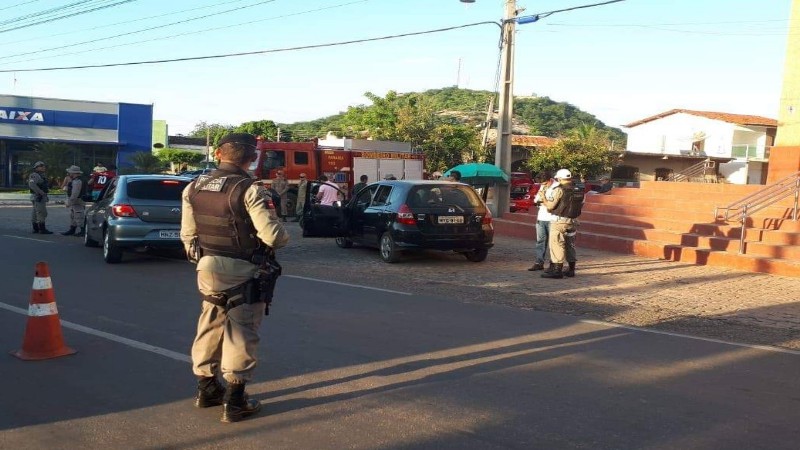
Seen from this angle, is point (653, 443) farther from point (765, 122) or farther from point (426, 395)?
point (765, 122)

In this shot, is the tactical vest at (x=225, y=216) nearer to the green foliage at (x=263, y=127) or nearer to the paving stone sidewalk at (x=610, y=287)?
the paving stone sidewalk at (x=610, y=287)

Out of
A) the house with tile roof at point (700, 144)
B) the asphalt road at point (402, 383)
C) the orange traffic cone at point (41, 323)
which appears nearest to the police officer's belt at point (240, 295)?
the asphalt road at point (402, 383)

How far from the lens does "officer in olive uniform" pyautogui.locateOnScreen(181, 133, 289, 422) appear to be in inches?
183

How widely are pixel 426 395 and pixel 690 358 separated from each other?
9.29ft

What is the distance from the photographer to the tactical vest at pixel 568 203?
11625 millimetres

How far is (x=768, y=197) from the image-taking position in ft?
48.5

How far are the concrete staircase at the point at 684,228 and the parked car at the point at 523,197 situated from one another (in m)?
4.28

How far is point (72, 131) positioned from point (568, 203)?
1386 inches

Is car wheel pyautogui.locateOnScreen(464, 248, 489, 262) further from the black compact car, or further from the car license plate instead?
the car license plate

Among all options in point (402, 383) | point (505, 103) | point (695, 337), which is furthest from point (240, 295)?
point (505, 103)

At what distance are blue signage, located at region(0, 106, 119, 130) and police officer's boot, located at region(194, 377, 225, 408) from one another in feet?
128

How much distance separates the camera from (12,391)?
536 centimetres

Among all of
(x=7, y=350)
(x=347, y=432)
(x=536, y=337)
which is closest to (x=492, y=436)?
(x=347, y=432)

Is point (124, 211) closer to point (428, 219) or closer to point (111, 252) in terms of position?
point (111, 252)
